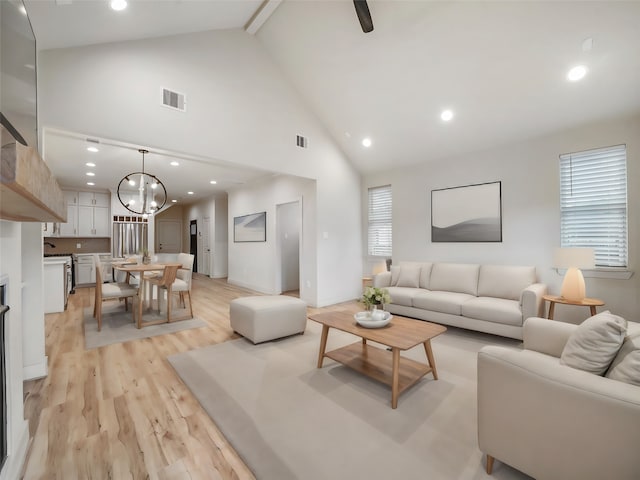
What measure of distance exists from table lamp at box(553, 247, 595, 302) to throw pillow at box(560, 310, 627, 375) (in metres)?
2.11

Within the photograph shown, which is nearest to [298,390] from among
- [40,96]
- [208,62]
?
[40,96]

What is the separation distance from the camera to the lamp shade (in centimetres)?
307

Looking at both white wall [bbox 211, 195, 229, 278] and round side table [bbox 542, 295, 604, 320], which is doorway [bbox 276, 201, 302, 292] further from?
round side table [bbox 542, 295, 604, 320]

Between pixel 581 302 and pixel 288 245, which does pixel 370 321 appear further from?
pixel 288 245

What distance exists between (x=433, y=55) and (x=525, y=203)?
228cm

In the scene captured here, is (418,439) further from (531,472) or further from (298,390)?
(298,390)

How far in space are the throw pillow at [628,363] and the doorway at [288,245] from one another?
17.1 ft

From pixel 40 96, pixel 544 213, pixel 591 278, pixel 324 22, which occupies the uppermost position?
pixel 324 22

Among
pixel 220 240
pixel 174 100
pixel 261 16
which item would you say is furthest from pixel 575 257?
pixel 220 240

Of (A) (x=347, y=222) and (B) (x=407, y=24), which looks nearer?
(B) (x=407, y=24)

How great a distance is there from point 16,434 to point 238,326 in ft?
7.00

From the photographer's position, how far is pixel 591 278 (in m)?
3.47

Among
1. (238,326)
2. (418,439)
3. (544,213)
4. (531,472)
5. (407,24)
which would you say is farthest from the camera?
(544,213)

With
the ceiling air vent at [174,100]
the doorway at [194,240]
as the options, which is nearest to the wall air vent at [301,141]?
the ceiling air vent at [174,100]
